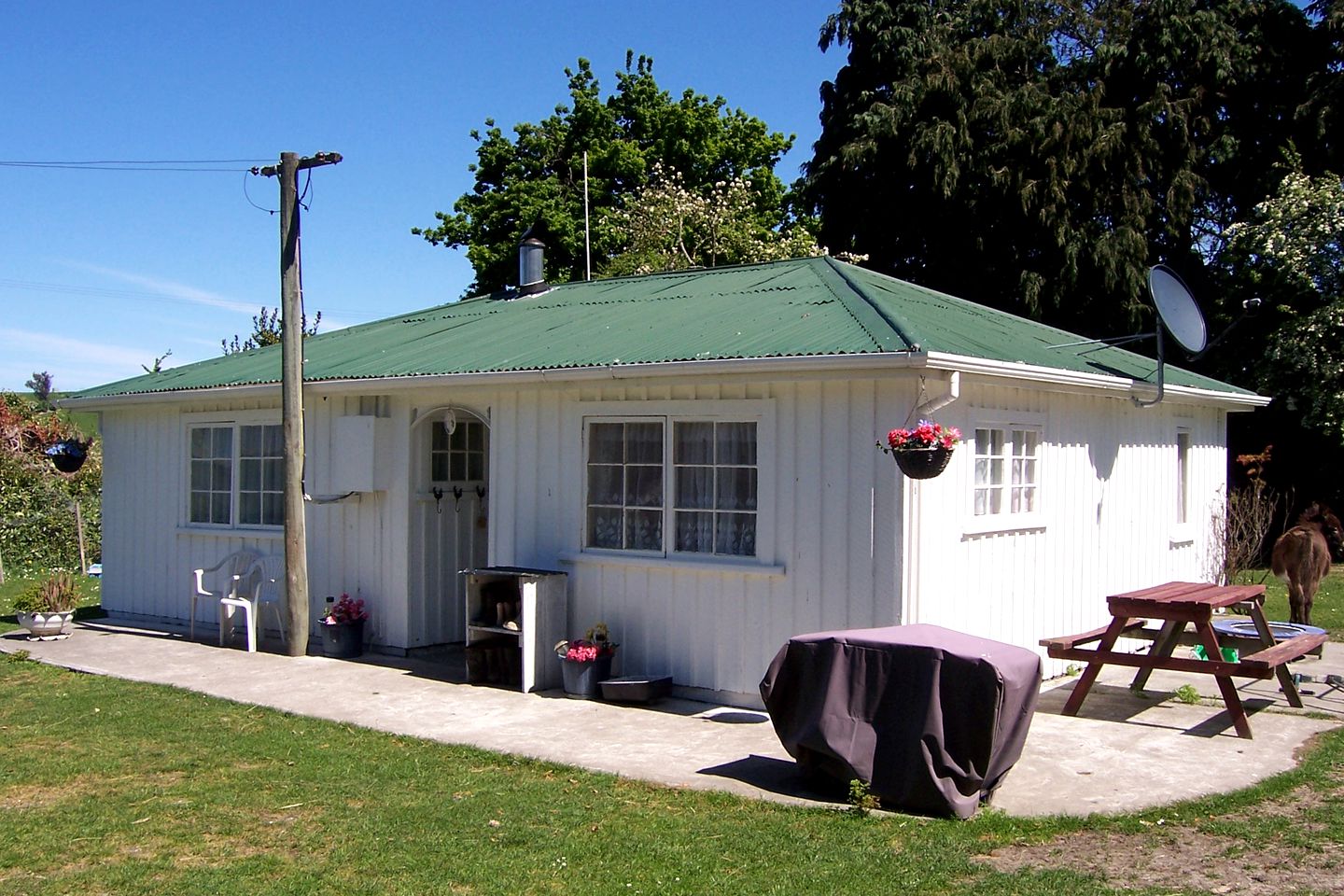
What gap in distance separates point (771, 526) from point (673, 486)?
2.88 feet

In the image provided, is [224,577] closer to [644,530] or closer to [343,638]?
[343,638]

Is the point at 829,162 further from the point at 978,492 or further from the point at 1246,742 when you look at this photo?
the point at 1246,742

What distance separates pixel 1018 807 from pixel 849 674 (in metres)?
1.06

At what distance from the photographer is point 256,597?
38.5ft

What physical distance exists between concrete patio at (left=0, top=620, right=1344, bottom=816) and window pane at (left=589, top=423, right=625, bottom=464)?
180 centimetres

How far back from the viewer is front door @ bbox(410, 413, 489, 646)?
440 inches

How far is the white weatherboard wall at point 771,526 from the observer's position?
834 centimetres

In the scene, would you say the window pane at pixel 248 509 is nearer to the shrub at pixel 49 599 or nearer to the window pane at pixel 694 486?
the shrub at pixel 49 599

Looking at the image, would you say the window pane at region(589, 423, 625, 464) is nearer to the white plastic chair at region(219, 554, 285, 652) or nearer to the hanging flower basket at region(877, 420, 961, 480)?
the hanging flower basket at region(877, 420, 961, 480)

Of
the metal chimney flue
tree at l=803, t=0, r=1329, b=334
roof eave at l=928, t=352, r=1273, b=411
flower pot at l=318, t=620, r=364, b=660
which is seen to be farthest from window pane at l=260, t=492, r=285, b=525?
tree at l=803, t=0, r=1329, b=334

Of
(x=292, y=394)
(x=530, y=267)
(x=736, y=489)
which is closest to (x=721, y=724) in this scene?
(x=736, y=489)

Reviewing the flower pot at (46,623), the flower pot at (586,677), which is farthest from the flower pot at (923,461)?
the flower pot at (46,623)

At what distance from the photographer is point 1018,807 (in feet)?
20.8

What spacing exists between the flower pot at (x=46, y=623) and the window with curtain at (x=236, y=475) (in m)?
1.57
